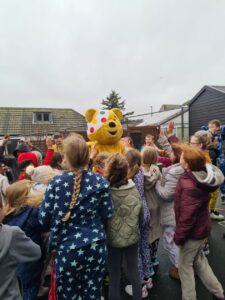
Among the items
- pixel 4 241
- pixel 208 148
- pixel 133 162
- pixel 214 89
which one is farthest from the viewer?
pixel 214 89

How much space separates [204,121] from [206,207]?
46.7 ft

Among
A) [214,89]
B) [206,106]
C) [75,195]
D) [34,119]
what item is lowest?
[75,195]

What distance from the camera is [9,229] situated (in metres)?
1.47

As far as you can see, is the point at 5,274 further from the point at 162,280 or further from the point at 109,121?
the point at 109,121

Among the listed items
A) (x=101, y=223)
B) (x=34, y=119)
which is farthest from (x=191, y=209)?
(x=34, y=119)

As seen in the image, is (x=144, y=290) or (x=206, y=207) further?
(x=144, y=290)

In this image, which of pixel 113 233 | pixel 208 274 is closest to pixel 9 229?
pixel 113 233

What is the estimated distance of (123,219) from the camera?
2.25m

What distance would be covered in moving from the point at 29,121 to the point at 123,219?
20760 mm

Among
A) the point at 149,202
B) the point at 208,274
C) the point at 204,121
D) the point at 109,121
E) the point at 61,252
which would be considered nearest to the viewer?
the point at 61,252

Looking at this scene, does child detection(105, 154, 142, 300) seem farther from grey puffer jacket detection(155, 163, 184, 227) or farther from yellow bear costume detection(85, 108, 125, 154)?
yellow bear costume detection(85, 108, 125, 154)

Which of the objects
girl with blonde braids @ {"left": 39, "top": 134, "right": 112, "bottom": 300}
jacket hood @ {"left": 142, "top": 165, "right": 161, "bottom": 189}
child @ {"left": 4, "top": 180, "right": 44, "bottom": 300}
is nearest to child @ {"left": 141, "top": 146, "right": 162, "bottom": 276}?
jacket hood @ {"left": 142, "top": 165, "right": 161, "bottom": 189}

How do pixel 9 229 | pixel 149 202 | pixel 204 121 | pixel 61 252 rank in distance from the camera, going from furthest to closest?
pixel 204 121, pixel 149 202, pixel 61 252, pixel 9 229

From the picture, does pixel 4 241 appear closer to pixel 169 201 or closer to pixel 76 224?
pixel 76 224
